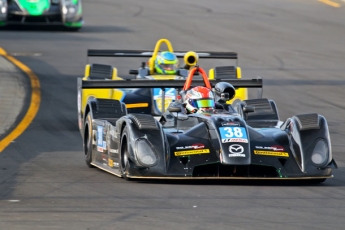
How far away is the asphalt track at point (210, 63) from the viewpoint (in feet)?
30.7

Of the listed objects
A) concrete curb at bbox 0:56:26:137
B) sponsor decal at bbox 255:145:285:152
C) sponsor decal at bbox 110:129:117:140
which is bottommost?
concrete curb at bbox 0:56:26:137

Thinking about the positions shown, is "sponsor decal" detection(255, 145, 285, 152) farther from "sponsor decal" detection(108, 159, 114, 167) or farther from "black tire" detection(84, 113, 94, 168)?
"black tire" detection(84, 113, 94, 168)

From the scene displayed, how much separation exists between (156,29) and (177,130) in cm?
2027

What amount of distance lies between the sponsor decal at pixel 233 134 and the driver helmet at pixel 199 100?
3.92 feet

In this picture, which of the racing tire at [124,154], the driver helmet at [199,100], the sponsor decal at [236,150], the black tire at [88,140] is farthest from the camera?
the black tire at [88,140]

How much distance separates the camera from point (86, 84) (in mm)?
13102

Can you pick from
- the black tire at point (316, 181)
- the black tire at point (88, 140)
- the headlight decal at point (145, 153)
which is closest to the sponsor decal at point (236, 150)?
the headlight decal at point (145, 153)

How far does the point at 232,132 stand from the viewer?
11.5m

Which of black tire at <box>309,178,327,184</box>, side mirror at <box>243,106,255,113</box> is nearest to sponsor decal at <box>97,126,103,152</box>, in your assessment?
side mirror at <box>243,106,255,113</box>

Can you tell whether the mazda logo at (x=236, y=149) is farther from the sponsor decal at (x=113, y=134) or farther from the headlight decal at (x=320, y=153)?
the sponsor decal at (x=113, y=134)

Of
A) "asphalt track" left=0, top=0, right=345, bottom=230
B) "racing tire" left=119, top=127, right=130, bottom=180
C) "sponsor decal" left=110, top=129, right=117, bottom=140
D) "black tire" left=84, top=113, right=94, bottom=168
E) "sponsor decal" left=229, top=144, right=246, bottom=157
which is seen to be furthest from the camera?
"black tire" left=84, top=113, right=94, bottom=168

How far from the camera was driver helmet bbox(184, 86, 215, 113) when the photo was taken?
41.9ft

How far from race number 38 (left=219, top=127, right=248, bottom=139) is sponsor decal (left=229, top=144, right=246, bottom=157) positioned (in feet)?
0.59

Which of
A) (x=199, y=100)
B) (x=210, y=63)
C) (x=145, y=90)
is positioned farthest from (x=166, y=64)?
(x=210, y=63)
